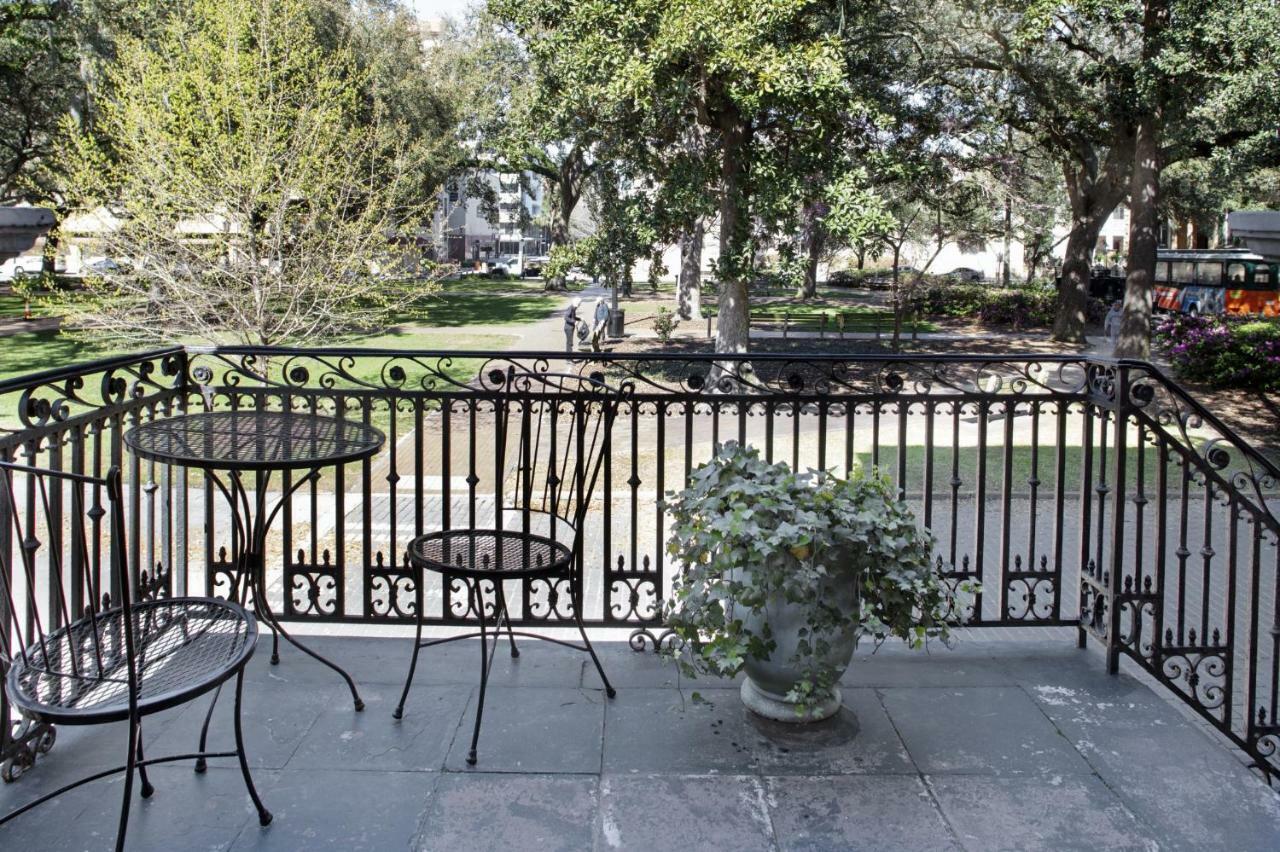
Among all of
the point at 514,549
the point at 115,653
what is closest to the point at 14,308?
the point at 514,549

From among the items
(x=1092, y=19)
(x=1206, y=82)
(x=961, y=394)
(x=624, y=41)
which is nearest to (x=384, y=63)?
(x=624, y=41)

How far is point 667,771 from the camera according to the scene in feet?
11.3

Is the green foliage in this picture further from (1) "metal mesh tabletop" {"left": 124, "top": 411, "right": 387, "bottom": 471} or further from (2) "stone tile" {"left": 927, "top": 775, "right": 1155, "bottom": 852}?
(2) "stone tile" {"left": 927, "top": 775, "right": 1155, "bottom": 852}

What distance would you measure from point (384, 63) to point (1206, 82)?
20731 mm

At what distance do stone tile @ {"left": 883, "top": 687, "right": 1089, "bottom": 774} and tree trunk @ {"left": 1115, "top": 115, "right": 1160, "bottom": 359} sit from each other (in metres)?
20.4

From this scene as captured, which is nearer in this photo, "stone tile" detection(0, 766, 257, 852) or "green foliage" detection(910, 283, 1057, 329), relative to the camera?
"stone tile" detection(0, 766, 257, 852)

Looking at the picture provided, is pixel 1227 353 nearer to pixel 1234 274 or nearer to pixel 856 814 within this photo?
pixel 856 814

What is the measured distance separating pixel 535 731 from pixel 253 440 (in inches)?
59.4

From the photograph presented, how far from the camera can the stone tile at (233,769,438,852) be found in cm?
298

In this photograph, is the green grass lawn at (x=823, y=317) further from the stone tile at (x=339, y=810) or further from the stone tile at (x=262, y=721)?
the stone tile at (x=339, y=810)

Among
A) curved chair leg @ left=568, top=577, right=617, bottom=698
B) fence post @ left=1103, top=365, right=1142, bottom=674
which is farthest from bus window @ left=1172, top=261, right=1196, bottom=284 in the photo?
curved chair leg @ left=568, top=577, right=617, bottom=698

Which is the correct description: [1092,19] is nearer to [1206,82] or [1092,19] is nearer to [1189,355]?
[1206,82]

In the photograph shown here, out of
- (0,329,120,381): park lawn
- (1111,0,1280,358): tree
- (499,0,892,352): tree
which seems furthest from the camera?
(0,329,120,381): park lawn

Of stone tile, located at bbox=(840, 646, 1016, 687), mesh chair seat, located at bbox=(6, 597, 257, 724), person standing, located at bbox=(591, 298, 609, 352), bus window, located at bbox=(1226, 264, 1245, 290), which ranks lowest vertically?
stone tile, located at bbox=(840, 646, 1016, 687)
